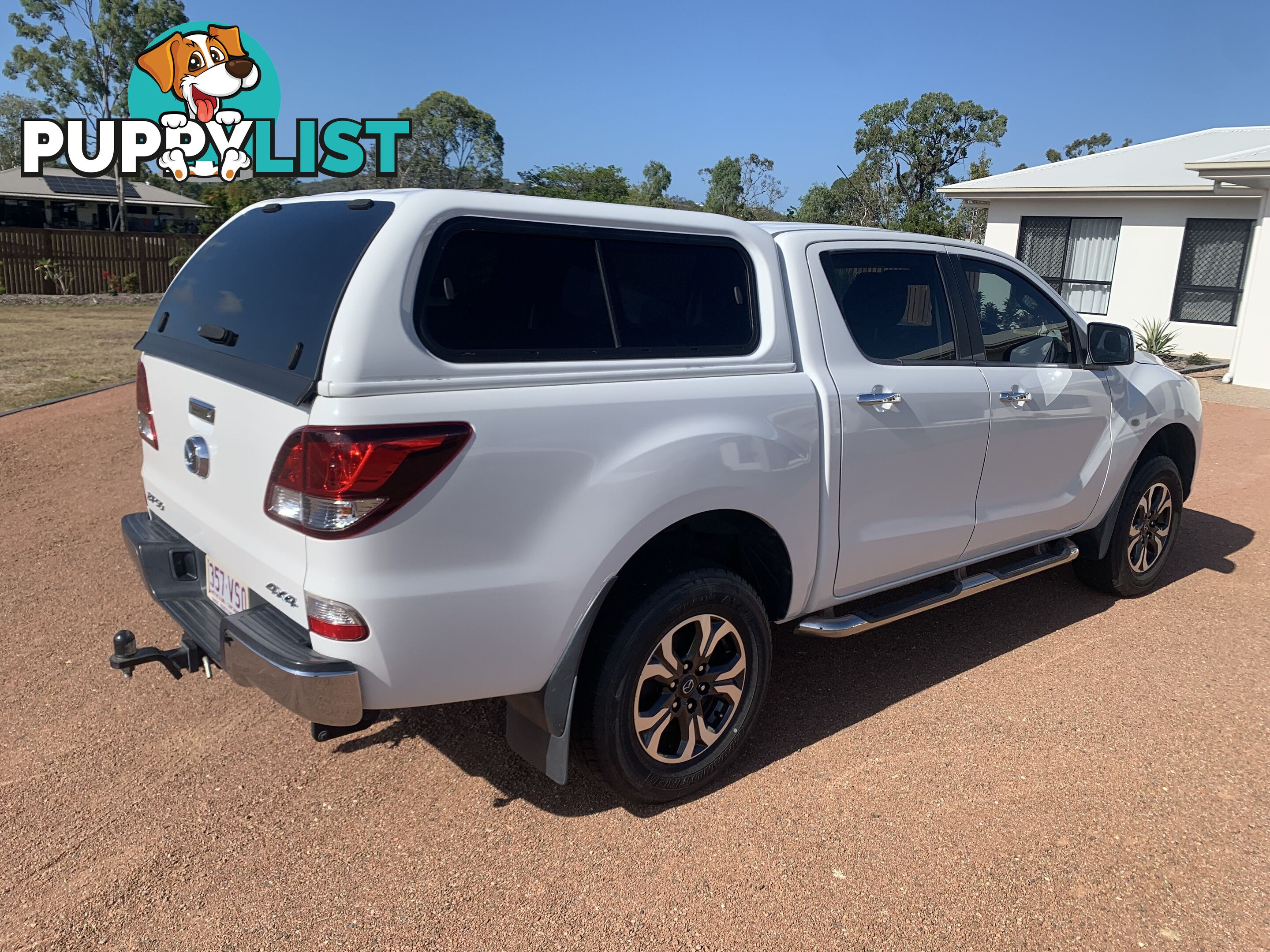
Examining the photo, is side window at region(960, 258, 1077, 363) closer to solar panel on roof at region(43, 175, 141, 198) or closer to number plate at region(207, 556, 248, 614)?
number plate at region(207, 556, 248, 614)

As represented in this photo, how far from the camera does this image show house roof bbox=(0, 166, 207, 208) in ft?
133

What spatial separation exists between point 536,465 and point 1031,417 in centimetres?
259

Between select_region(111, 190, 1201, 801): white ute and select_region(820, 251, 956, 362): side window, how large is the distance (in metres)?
0.01

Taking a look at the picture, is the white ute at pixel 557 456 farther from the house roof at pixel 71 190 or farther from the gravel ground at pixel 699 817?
the house roof at pixel 71 190

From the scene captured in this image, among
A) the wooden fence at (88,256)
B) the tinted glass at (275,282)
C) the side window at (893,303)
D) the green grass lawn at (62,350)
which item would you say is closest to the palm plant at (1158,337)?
the side window at (893,303)

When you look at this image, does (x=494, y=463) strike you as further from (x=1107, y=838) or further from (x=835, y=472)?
(x=1107, y=838)

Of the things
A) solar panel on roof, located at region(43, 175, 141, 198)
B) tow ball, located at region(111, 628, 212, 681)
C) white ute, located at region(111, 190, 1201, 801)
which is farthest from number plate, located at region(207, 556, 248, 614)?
solar panel on roof, located at region(43, 175, 141, 198)

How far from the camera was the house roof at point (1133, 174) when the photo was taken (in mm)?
15695

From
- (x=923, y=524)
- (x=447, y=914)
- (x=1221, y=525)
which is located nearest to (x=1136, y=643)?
(x=923, y=524)

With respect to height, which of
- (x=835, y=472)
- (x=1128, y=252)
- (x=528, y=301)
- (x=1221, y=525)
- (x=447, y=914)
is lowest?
(x=447, y=914)

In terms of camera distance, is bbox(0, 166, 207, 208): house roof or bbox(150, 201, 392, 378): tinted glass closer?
bbox(150, 201, 392, 378): tinted glass

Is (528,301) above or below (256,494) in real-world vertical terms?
above

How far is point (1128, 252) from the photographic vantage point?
16.5 meters

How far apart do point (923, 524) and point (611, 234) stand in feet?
5.83
